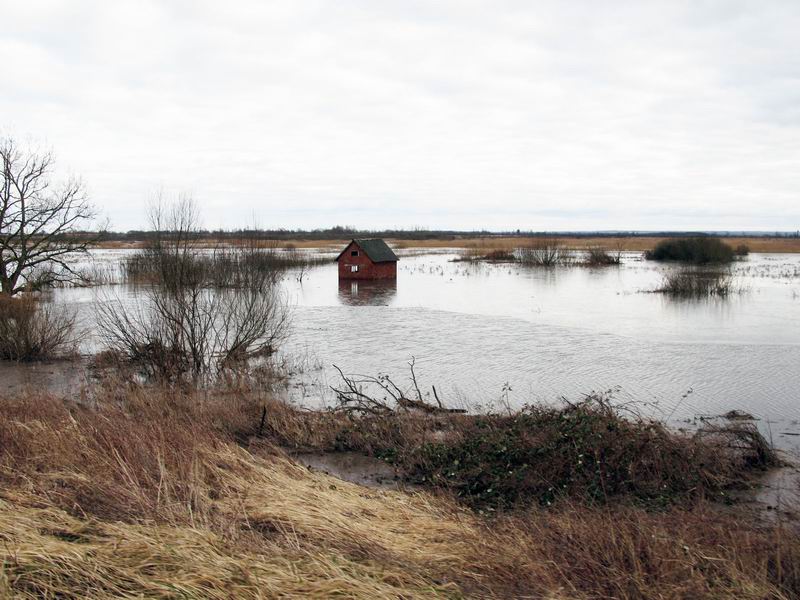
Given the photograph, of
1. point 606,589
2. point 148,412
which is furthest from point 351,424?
point 606,589

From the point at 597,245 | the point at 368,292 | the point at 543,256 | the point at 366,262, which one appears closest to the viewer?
the point at 368,292

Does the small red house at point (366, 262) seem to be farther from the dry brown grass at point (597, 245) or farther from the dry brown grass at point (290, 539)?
the dry brown grass at point (290, 539)

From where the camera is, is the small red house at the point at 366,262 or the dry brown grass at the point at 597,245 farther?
the dry brown grass at the point at 597,245

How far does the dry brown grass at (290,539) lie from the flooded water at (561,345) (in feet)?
20.6

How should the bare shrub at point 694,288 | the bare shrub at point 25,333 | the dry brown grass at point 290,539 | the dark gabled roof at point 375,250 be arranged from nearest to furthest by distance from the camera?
the dry brown grass at point 290,539 < the bare shrub at point 25,333 < the bare shrub at point 694,288 < the dark gabled roof at point 375,250

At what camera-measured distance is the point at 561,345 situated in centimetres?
2139

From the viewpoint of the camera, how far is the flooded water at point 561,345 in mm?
14828

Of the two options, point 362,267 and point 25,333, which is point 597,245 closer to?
point 362,267

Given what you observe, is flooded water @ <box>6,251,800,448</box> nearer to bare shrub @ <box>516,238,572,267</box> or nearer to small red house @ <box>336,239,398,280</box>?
small red house @ <box>336,239,398,280</box>

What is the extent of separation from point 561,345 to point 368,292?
19.7 m

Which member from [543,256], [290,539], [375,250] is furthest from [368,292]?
[290,539]

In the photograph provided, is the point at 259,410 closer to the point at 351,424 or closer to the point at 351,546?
the point at 351,424

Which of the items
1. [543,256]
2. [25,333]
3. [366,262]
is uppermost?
[543,256]

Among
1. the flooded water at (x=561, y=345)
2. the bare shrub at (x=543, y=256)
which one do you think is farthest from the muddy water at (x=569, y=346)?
the bare shrub at (x=543, y=256)
